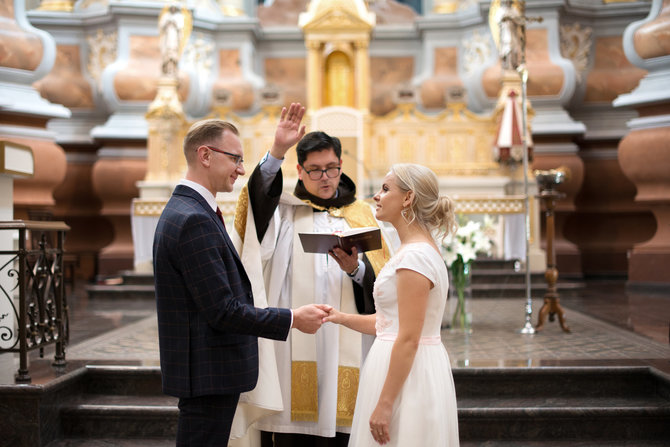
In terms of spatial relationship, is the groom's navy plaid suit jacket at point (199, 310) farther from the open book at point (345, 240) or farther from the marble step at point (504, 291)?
the marble step at point (504, 291)

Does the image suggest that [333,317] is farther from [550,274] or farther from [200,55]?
[200,55]

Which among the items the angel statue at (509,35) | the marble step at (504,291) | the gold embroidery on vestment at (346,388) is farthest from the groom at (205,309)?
the angel statue at (509,35)

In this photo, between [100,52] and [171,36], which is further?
[100,52]

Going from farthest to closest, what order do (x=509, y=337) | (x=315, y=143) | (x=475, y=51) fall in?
1. (x=475, y=51)
2. (x=509, y=337)
3. (x=315, y=143)

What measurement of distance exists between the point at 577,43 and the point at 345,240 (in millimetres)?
11378

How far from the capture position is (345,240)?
2783mm

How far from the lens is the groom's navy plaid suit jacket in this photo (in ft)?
7.64

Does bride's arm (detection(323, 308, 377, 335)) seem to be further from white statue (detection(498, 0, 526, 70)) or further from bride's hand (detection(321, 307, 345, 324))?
white statue (detection(498, 0, 526, 70))

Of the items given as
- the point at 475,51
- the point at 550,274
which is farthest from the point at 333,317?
the point at 475,51

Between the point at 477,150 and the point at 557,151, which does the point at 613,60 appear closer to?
the point at 557,151

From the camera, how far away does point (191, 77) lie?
13.0m

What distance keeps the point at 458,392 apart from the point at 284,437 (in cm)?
171

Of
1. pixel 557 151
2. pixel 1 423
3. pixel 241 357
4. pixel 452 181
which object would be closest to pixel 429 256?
pixel 241 357

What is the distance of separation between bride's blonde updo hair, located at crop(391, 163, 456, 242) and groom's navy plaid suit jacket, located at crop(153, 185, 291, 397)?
22.0 inches
